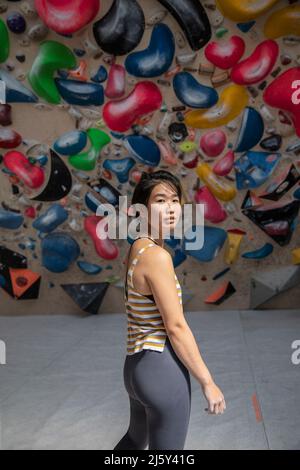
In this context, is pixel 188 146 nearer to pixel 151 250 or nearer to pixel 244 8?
pixel 244 8

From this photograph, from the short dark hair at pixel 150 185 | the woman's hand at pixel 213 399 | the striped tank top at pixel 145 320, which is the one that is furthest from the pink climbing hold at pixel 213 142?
the woman's hand at pixel 213 399

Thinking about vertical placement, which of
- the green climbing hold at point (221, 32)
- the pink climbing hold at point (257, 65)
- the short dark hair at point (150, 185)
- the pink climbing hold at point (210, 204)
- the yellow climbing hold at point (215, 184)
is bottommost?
the pink climbing hold at point (210, 204)

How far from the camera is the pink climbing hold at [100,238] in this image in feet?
12.1

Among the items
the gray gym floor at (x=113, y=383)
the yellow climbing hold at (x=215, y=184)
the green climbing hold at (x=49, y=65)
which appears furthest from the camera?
the yellow climbing hold at (x=215, y=184)

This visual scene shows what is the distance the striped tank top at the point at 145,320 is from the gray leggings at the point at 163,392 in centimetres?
2

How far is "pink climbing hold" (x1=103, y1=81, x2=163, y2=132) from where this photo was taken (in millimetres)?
3451

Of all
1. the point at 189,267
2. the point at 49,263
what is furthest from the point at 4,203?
the point at 189,267

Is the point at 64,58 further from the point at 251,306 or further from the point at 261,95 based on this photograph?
the point at 251,306

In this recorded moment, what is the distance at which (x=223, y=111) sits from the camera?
343cm

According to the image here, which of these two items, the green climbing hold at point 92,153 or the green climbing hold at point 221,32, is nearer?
the green climbing hold at point 221,32

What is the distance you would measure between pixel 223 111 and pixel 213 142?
0.74 feet

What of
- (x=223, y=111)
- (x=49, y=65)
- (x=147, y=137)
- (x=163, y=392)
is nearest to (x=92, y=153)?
(x=147, y=137)

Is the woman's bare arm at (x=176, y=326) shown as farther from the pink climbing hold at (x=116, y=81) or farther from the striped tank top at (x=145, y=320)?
the pink climbing hold at (x=116, y=81)

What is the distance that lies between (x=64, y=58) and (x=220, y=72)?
1097 mm
